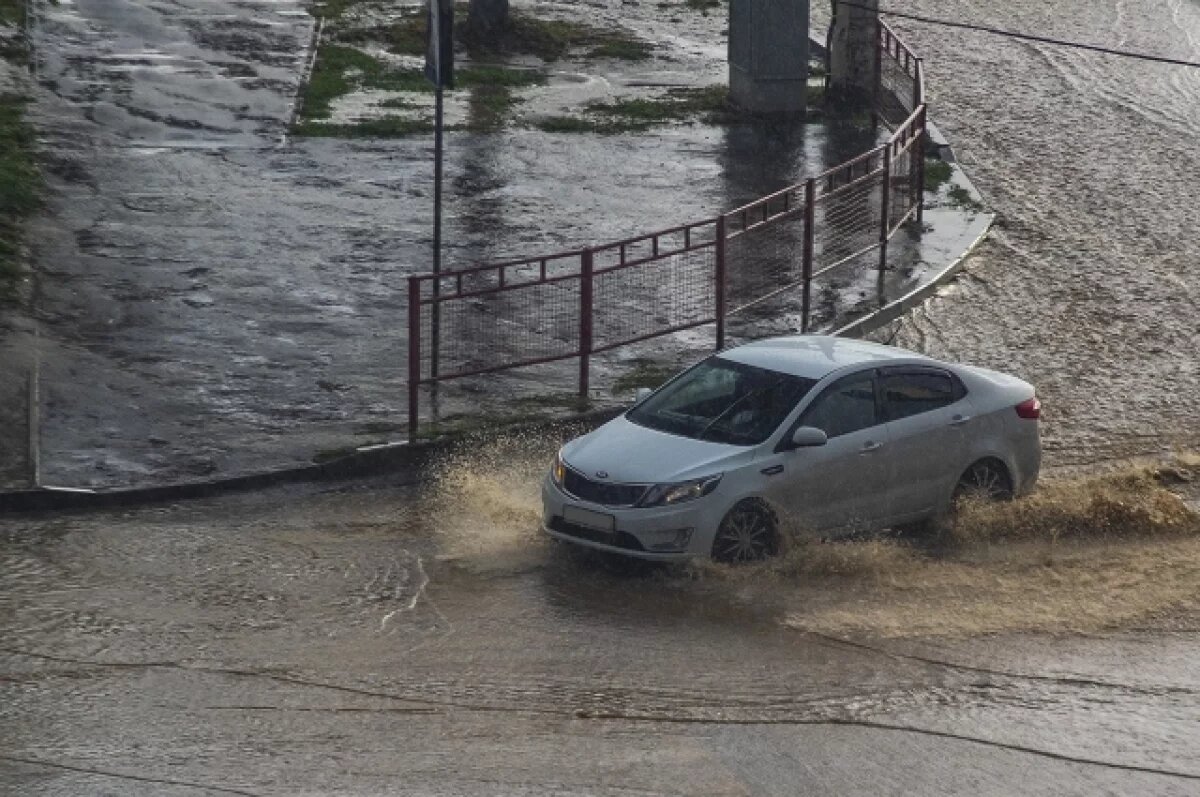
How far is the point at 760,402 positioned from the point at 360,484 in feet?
11.2

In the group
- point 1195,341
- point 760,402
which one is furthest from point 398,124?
point 760,402

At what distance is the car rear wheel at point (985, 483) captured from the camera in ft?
50.0

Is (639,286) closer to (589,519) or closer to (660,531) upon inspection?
(589,519)

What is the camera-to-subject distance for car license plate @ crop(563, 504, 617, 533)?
1381 cm

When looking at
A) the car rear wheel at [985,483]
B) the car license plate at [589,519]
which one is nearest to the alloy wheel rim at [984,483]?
the car rear wheel at [985,483]

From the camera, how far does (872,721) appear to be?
1136 cm

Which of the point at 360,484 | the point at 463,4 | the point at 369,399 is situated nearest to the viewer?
the point at 360,484

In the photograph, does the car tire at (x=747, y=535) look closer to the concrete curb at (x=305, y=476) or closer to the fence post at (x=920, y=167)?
the concrete curb at (x=305, y=476)

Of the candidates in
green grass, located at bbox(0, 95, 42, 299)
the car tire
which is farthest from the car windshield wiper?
green grass, located at bbox(0, 95, 42, 299)

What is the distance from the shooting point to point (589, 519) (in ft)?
45.7

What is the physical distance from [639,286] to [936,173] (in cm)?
926

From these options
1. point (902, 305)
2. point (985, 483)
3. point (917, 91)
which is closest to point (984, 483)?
point (985, 483)

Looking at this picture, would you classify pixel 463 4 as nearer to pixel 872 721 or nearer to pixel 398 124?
pixel 398 124

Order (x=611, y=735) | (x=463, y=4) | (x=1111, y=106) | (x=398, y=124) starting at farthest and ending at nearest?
(x=463, y=4)
(x=1111, y=106)
(x=398, y=124)
(x=611, y=735)
